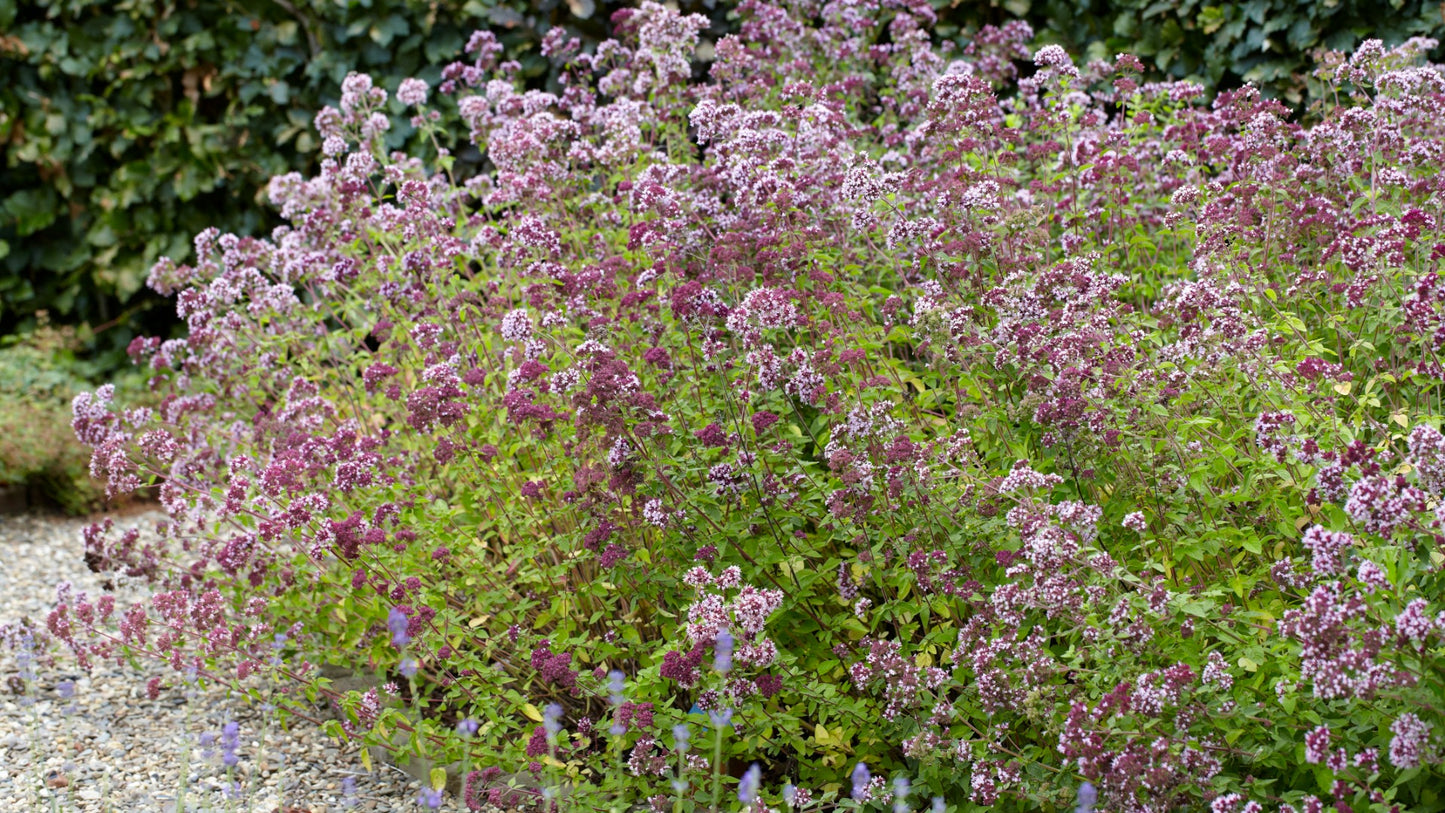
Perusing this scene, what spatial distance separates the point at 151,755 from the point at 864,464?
2.83m

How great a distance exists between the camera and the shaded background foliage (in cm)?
787

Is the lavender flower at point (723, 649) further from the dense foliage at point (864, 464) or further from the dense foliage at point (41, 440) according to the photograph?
the dense foliage at point (41, 440)

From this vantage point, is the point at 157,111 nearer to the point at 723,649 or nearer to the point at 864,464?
the point at 864,464

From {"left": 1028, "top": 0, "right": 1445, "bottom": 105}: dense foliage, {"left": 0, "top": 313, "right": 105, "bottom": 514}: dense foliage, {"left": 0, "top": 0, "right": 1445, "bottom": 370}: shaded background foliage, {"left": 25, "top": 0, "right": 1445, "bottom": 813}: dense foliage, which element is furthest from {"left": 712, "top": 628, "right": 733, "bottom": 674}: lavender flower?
{"left": 0, "top": 313, "right": 105, "bottom": 514}: dense foliage

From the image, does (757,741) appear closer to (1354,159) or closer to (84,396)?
(1354,159)

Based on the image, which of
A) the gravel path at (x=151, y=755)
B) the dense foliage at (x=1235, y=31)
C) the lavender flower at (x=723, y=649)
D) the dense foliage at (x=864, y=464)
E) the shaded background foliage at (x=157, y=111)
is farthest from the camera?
the shaded background foliage at (x=157, y=111)

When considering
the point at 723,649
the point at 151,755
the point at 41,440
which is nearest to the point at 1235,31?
the point at 723,649

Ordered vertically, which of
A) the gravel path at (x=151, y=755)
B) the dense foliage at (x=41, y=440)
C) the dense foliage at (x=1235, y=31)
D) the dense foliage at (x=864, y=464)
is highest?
the dense foliage at (x=1235, y=31)

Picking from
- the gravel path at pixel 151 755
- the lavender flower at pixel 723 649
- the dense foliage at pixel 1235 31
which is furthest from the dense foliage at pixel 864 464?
the dense foliage at pixel 1235 31

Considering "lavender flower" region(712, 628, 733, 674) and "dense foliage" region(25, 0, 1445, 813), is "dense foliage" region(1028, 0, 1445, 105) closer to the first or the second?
"dense foliage" region(25, 0, 1445, 813)

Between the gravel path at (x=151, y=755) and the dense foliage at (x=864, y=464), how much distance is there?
0.66 ft

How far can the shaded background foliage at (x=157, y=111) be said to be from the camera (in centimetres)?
787

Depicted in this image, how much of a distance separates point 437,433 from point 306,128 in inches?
193

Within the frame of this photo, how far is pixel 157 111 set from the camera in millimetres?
9281
